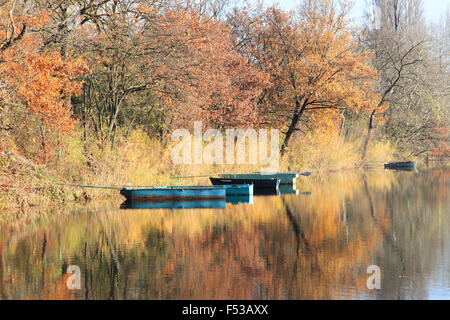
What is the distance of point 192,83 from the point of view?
27.8 m

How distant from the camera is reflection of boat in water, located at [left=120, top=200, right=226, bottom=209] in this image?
23.5 metres

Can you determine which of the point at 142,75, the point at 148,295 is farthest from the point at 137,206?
the point at 148,295

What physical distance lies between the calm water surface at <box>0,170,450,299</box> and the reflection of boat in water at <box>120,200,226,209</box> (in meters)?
0.57

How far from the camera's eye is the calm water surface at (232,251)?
11.0 meters

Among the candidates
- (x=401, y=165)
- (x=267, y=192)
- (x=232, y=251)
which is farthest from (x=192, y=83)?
(x=401, y=165)

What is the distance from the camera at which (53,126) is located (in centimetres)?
2097

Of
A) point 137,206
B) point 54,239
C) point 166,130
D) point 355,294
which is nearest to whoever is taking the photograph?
point 355,294

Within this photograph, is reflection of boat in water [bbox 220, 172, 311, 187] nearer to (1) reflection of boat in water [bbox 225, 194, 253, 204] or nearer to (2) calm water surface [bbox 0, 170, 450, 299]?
(1) reflection of boat in water [bbox 225, 194, 253, 204]

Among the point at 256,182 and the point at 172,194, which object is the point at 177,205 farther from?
the point at 256,182
